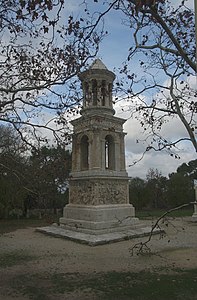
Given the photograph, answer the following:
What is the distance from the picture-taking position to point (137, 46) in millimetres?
5859

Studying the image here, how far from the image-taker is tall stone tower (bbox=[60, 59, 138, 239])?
15867mm

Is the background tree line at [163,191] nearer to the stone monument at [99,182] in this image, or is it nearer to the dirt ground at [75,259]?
the stone monument at [99,182]

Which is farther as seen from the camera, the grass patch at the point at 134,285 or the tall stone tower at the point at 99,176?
the tall stone tower at the point at 99,176

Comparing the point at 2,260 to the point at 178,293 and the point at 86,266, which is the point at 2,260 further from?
the point at 178,293

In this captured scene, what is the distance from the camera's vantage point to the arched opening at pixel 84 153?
60.1ft

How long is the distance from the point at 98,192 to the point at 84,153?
3.30m

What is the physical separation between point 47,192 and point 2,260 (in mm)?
5362

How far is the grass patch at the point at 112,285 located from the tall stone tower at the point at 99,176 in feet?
22.5

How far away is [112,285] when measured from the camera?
719 centimetres

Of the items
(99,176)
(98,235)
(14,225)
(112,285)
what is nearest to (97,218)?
(98,235)

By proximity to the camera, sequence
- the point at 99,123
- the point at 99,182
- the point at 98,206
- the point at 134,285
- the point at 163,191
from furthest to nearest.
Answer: the point at 163,191
the point at 99,123
the point at 99,182
the point at 98,206
the point at 134,285

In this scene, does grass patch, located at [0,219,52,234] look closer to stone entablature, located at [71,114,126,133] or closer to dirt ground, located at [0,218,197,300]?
dirt ground, located at [0,218,197,300]

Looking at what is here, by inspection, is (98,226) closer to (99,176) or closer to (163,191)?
(99,176)

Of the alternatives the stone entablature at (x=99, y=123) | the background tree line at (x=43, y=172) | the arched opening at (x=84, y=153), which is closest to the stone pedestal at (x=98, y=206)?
the arched opening at (x=84, y=153)
